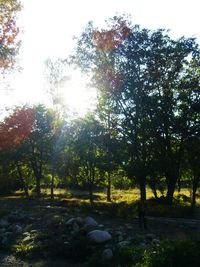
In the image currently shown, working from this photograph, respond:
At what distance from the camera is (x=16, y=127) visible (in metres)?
52.9

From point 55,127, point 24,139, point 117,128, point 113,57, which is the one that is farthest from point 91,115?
point 24,139

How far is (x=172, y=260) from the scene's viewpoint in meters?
15.9

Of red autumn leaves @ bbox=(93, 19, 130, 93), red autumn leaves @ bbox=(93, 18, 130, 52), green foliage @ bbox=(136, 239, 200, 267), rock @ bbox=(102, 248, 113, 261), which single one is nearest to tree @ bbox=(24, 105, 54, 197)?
red autumn leaves @ bbox=(93, 19, 130, 93)

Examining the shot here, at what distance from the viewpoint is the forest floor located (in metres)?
20.8

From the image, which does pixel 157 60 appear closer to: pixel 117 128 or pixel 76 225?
pixel 117 128

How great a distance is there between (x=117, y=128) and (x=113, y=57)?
6698 mm

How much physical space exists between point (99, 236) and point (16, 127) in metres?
33.5

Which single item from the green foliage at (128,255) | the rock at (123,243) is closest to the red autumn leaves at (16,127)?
the rock at (123,243)

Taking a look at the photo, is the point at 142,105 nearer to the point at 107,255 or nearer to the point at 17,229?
the point at 17,229

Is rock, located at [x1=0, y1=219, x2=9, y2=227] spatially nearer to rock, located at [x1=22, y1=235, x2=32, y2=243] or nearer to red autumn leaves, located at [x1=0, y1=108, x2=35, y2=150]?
rock, located at [x1=22, y1=235, x2=32, y2=243]

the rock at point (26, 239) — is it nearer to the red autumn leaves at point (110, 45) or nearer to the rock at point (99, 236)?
the rock at point (99, 236)

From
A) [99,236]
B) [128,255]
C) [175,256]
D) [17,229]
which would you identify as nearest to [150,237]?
[99,236]

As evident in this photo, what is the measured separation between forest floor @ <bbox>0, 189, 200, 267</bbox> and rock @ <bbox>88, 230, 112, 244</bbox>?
535mm

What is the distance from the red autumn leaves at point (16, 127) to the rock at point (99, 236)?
29.6 metres
